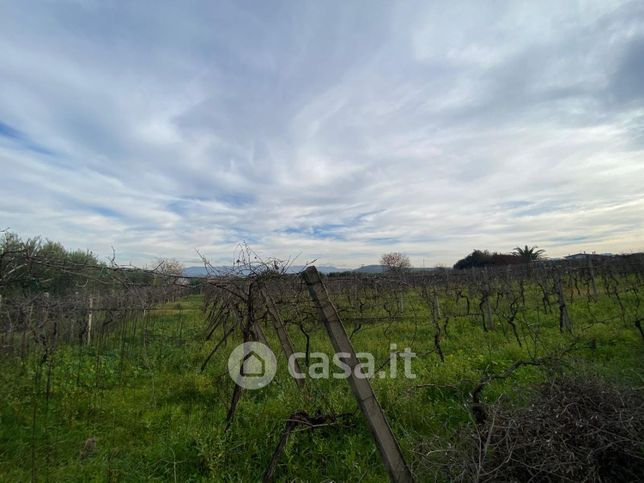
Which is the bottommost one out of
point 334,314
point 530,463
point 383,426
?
point 530,463

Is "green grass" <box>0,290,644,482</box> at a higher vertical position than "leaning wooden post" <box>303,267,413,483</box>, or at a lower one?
lower

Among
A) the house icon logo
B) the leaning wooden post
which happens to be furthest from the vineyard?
the house icon logo

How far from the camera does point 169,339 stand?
8.82 meters

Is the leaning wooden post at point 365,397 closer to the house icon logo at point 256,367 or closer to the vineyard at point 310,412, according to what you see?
the vineyard at point 310,412

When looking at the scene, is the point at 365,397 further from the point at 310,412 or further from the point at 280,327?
the point at 280,327

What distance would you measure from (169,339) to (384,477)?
7.78m

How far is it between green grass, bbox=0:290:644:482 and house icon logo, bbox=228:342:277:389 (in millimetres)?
128

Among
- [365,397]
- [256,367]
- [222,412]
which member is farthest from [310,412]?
[256,367]

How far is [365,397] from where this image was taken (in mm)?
2221

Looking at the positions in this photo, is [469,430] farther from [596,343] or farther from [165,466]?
[596,343]

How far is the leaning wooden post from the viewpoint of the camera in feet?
7.04

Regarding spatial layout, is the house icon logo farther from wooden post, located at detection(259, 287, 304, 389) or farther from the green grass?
wooden post, located at detection(259, 287, 304, 389)

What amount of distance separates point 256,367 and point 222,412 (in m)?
1.17

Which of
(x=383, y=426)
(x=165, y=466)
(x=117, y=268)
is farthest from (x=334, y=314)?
(x=165, y=466)
